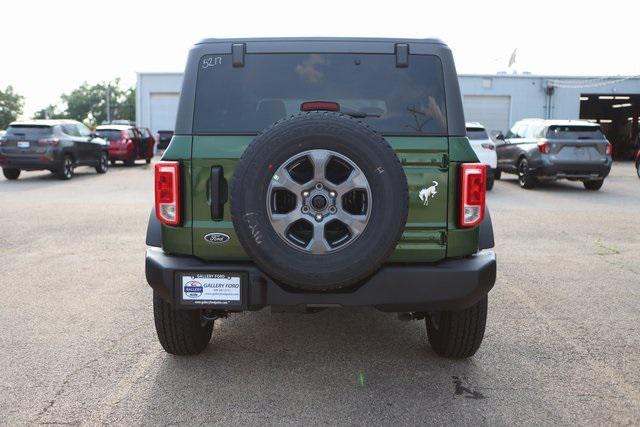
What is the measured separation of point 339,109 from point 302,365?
1.59 metres

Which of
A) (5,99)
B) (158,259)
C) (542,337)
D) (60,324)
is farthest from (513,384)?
(5,99)

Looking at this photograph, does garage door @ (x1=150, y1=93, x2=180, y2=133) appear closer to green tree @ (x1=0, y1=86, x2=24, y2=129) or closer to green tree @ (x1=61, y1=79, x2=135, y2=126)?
green tree @ (x1=0, y1=86, x2=24, y2=129)

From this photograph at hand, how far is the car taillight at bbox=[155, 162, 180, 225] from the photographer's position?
3541 millimetres

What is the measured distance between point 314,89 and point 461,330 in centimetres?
170

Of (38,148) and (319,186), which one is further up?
(319,186)

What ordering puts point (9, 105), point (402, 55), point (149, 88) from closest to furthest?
point (402, 55)
point (149, 88)
point (9, 105)

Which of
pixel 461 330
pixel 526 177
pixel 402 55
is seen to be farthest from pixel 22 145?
pixel 461 330

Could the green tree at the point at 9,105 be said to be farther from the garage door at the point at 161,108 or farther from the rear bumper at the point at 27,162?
the rear bumper at the point at 27,162

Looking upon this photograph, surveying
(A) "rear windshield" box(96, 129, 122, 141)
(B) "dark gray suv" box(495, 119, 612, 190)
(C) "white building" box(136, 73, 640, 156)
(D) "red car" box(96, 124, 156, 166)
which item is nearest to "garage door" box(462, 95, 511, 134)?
(C) "white building" box(136, 73, 640, 156)

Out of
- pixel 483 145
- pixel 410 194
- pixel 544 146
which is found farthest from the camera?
pixel 544 146

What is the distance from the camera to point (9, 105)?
116m

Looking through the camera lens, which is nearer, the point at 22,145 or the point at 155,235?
the point at 155,235

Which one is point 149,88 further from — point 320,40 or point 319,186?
point 319,186

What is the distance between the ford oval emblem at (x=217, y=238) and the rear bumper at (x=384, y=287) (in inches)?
4.7
